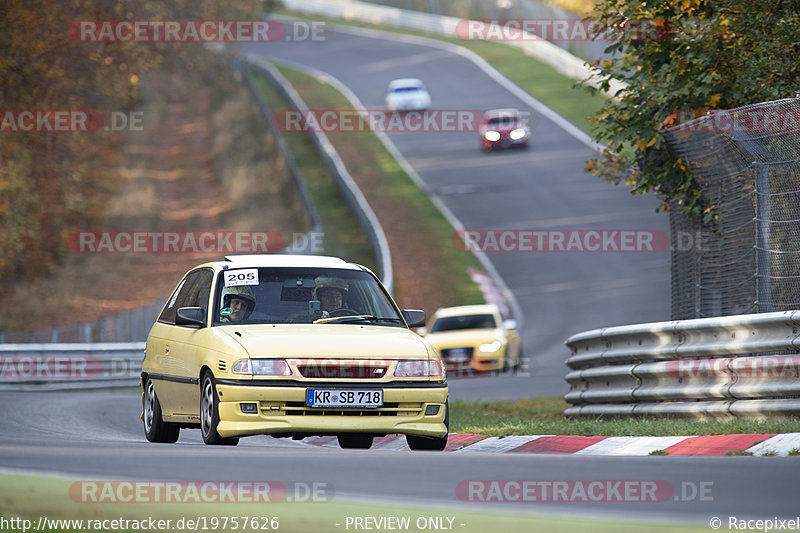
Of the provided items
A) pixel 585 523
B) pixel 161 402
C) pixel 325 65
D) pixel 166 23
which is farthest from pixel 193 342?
pixel 325 65

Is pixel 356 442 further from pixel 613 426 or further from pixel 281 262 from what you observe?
pixel 613 426

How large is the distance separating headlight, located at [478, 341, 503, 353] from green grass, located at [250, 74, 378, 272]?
8763 millimetres

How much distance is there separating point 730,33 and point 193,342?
7146mm

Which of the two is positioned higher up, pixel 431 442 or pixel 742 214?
pixel 742 214

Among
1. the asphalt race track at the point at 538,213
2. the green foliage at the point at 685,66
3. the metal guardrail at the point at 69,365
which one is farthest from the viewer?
the asphalt race track at the point at 538,213

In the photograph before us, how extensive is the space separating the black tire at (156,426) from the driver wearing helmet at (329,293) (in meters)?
1.70

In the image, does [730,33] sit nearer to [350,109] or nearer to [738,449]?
[738,449]

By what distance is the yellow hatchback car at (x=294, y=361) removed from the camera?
1009 centimetres

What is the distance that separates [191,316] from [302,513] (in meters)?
5.16

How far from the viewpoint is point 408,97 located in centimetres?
6003

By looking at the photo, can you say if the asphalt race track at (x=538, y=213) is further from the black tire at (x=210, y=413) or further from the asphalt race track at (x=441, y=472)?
the asphalt race track at (x=441, y=472)

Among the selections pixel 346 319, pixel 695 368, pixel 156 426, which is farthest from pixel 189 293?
pixel 695 368

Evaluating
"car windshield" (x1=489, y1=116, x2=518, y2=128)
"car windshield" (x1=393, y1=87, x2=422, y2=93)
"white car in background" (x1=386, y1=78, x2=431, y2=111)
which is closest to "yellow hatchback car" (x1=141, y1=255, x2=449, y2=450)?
"car windshield" (x1=489, y1=116, x2=518, y2=128)

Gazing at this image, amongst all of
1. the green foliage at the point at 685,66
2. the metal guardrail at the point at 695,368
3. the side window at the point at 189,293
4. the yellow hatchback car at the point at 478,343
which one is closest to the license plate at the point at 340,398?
the side window at the point at 189,293
